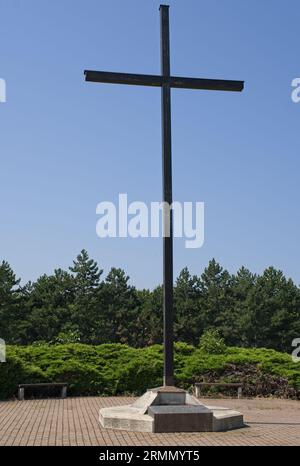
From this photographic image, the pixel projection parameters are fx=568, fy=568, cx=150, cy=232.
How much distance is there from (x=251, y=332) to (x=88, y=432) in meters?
45.8

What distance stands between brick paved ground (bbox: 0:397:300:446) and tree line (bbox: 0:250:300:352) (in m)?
36.9

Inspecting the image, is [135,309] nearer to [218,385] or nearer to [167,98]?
[218,385]

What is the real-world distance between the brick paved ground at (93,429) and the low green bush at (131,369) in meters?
1.74

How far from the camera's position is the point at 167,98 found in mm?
10547

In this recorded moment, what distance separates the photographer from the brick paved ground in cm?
818

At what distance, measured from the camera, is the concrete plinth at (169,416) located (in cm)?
893

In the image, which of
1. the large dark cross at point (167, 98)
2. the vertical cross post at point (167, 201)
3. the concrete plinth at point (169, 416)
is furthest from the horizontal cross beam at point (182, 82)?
the concrete plinth at point (169, 416)

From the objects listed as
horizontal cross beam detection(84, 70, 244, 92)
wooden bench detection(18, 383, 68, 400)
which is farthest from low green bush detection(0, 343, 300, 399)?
horizontal cross beam detection(84, 70, 244, 92)

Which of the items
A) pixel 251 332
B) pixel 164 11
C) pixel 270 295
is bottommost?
pixel 251 332

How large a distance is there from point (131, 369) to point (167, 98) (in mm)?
8457

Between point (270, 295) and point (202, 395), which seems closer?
point (202, 395)
